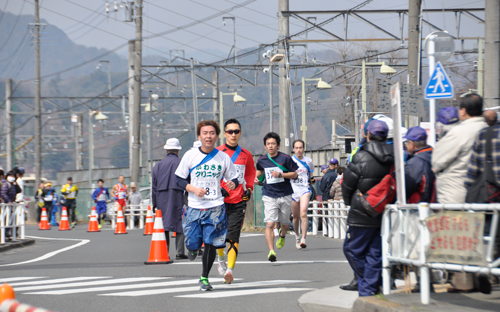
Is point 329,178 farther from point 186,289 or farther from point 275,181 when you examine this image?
point 186,289

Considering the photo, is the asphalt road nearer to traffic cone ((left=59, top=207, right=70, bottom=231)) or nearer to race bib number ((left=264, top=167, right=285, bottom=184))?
race bib number ((left=264, top=167, right=285, bottom=184))

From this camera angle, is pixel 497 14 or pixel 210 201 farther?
pixel 497 14

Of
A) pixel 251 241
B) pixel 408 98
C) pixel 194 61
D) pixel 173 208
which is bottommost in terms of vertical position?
pixel 251 241

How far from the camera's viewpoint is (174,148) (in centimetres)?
1247

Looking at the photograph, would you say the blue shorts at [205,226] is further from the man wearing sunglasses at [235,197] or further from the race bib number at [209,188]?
the man wearing sunglasses at [235,197]

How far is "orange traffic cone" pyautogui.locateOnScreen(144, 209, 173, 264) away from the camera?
11.2 meters

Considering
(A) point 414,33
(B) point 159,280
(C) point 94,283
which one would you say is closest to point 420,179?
(B) point 159,280

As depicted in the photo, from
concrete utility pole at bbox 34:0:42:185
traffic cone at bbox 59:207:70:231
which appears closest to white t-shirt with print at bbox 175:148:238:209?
traffic cone at bbox 59:207:70:231

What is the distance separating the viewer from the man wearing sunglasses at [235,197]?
8859 mm

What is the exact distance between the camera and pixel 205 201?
8117 mm

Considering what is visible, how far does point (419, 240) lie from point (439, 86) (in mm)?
5059

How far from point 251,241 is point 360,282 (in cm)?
1003

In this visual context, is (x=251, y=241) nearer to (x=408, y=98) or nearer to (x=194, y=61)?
(x=408, y=98)

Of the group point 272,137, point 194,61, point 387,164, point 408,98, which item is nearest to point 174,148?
point 272,137
